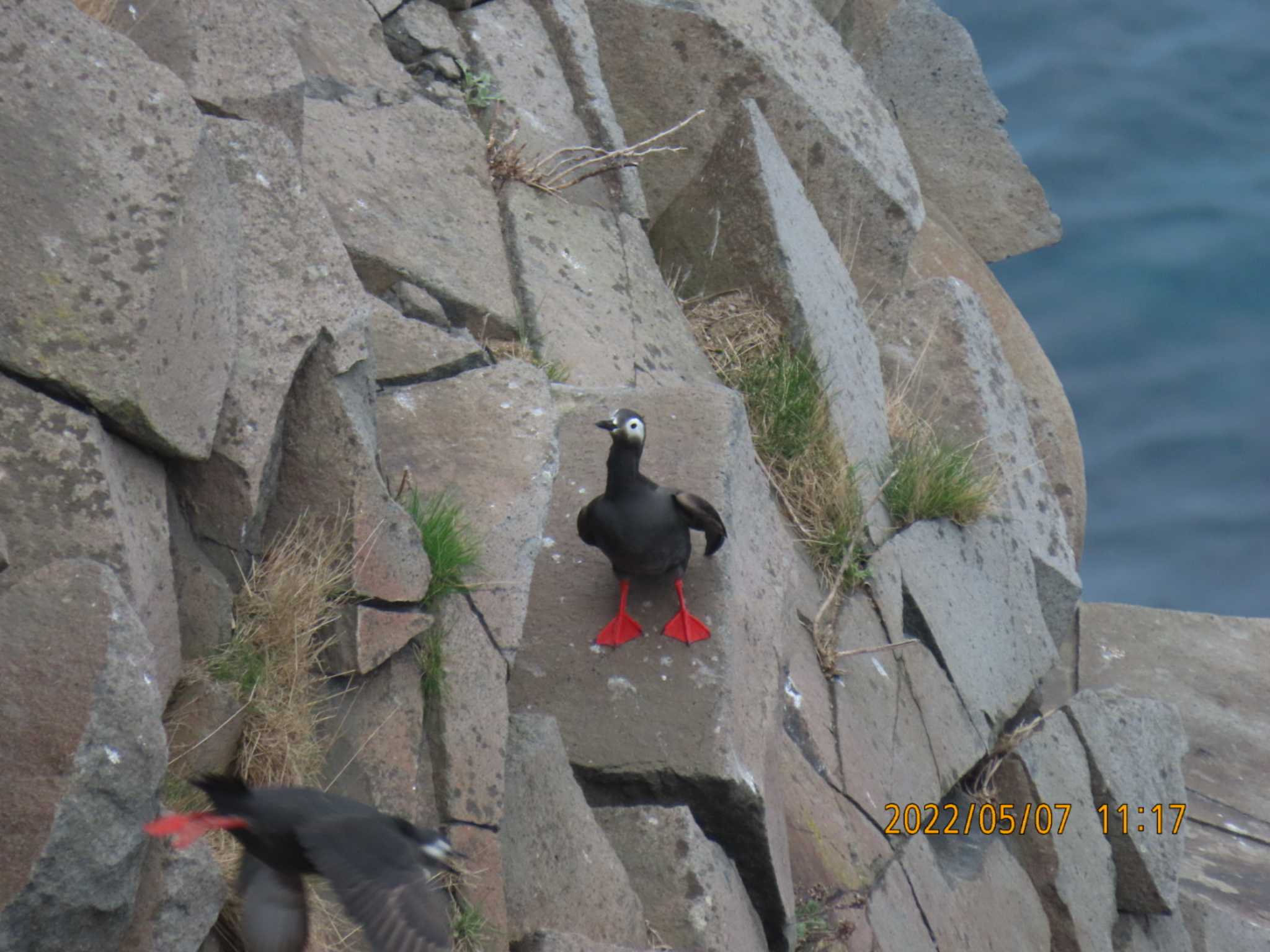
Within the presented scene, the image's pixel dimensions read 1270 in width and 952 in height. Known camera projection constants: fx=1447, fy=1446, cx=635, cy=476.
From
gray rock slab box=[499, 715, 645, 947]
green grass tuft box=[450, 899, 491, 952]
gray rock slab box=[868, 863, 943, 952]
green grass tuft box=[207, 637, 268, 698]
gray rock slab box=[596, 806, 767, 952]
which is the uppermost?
green grass tuft box=[207, 637, 268, 698]

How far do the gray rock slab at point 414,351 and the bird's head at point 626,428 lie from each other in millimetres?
666

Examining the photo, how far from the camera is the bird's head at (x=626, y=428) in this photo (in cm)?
413

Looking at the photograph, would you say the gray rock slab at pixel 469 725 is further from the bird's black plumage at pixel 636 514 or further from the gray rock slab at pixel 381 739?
the bird's black plumage at pixel 636 514

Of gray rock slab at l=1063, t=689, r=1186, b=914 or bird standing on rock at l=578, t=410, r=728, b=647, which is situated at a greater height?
bird standing on rock at l=578, t=410, r=728, b=647

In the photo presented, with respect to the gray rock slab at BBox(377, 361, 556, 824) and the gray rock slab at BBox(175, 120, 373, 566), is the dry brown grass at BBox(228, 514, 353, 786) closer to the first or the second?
the gray rock slab at BBox(175, 120, 373, 566)

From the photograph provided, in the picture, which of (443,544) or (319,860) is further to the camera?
(443,544)

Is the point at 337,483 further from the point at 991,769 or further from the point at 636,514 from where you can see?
the point at 991,769

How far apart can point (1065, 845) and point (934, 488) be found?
158 centimetres

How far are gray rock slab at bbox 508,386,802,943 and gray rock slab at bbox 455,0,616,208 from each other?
170cm

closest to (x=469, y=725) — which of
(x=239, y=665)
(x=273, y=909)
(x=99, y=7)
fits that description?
(x=239, y=665)

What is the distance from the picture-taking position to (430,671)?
3.62 meters

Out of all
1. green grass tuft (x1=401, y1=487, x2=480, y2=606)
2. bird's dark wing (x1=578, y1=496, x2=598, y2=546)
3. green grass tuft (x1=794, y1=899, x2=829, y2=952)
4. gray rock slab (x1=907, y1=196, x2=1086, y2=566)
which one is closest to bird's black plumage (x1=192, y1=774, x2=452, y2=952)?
green grass tuft (x1=401, y1=487, x2=480, y2=606)

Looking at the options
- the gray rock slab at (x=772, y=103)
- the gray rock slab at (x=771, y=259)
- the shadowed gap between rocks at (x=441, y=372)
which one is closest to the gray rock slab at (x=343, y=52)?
the shadowed gap between rocks at (x=441, y=372)

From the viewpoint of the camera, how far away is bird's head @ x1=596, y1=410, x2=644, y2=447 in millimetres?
4133
